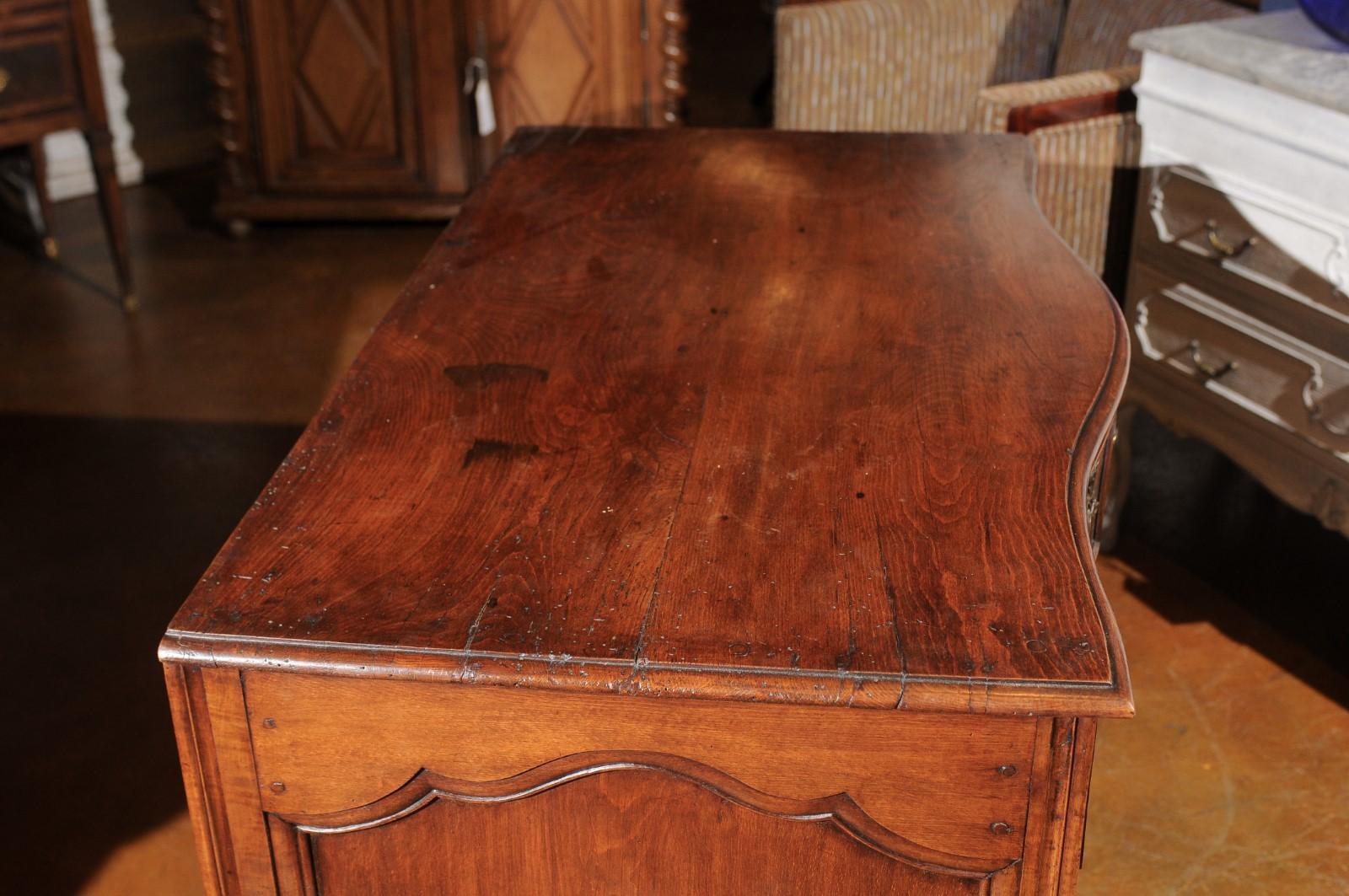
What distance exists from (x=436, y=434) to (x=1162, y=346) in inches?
56.2

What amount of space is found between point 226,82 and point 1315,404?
2.89 metres

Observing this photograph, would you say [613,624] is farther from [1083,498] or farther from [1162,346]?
[1162,346]

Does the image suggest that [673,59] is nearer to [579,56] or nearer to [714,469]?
[579,56]

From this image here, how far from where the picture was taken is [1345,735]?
212cm

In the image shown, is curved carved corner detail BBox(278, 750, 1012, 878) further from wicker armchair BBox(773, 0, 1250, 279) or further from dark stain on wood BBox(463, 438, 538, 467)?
wicker armchair BBox(773, 0, 1250, 279)

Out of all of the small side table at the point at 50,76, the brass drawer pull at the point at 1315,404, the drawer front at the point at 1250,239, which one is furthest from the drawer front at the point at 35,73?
the brass drawer pull at the point at 1315,404

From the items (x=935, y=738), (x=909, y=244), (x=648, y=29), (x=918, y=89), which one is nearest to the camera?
(x=935, y=738)

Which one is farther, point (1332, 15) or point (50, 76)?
point (50, 76)

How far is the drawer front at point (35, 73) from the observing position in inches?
120

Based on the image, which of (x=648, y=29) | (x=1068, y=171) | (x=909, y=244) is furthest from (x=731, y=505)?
(x=648, y=29)

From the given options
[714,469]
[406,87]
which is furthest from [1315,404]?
[406,87]

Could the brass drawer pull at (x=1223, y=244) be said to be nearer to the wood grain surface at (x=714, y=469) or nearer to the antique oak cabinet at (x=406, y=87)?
the wood grain surface at (x=714, y=469)

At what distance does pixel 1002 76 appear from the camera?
3391 millimetres

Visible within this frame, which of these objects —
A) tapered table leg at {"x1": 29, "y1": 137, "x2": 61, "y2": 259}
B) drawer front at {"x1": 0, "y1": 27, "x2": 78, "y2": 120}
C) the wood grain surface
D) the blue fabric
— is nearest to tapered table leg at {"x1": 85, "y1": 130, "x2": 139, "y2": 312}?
drawer front at {"x1": 0, "y1": 27, "x2": 78, "y2": 120}
